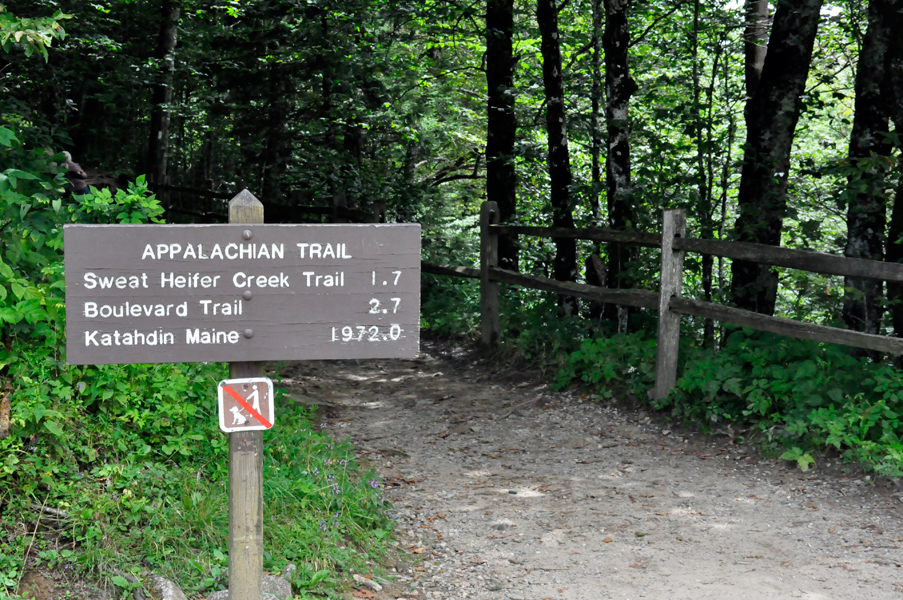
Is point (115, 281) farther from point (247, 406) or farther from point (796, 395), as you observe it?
point (796, 395)

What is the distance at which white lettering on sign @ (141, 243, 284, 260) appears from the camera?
2611mm

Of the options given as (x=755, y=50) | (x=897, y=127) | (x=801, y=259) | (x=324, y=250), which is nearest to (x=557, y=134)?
(x=755, y=50)

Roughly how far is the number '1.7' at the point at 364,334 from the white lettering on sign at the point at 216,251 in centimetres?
33

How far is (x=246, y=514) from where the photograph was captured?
2904 millimetres

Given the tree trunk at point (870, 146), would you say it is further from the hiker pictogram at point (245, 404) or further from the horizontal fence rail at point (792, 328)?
the hiker pictogram at point (245, 404)

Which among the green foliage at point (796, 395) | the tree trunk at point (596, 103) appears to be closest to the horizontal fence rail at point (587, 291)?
the green foliage at point (796, 395)

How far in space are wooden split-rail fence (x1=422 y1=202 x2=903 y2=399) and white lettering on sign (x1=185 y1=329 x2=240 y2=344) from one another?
4.33m

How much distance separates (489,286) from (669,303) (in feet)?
10.3

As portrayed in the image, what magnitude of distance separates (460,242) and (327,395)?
6936 millimetres

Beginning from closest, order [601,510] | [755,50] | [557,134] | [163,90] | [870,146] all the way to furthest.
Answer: [601,510] < [870,146] < [557,134] < [755,50] < [163,90]

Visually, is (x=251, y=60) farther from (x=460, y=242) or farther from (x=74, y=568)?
(x=74, y=568)

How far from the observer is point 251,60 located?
1202 centimetres

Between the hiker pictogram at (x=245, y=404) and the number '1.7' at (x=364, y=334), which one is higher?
the number '1.7' at (x=364, y=334)

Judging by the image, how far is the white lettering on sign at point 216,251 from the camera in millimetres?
2611
